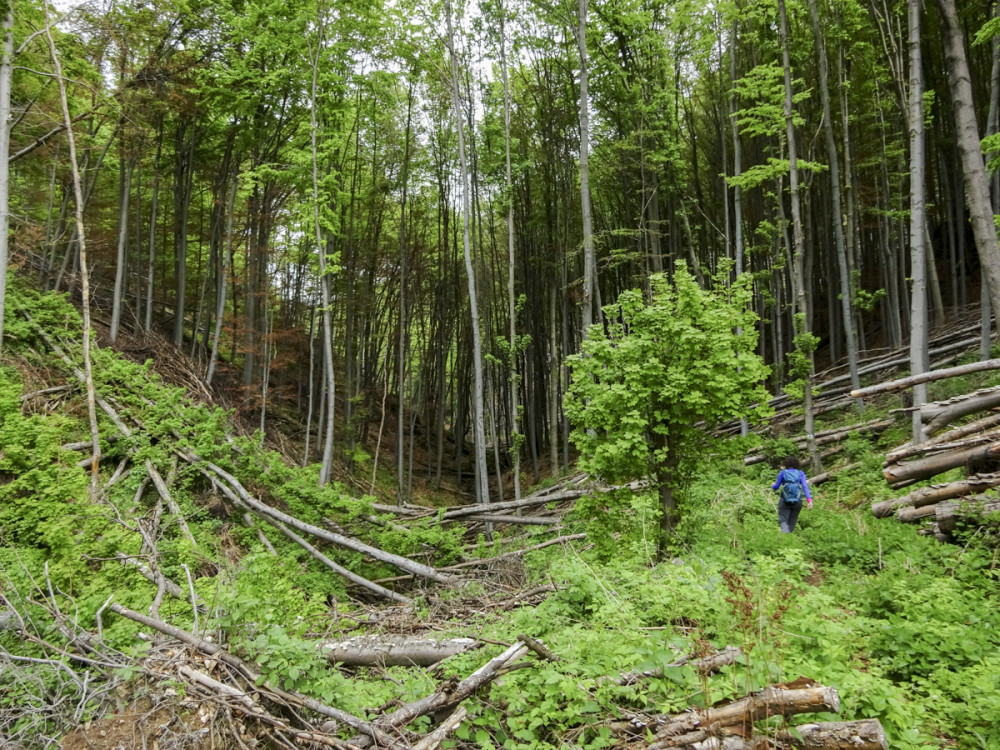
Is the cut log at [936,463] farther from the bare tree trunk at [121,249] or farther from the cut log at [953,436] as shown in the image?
the bare tree trunk at [121,249]

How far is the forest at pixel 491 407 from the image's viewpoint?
307cm

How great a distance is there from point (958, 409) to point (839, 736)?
5464mm

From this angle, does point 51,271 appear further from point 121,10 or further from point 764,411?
point 764,411

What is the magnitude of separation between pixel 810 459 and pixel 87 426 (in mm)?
12323

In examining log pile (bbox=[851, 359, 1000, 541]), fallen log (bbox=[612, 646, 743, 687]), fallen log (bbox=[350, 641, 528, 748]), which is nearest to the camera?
fallen log (bbox=[612, 646, 743, 687])

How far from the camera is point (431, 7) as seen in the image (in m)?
11.5

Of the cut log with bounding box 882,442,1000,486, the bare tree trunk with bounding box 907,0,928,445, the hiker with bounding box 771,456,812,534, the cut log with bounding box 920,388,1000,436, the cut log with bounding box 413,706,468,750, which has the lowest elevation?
the cut log with bounding box 413,706,468,750

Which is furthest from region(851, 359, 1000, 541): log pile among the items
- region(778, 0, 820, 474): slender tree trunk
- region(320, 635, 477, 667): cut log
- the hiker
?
region(320, 635, 477, 667): cut log

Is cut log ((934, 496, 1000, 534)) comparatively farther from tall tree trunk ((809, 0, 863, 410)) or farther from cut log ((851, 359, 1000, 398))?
tall tree trunk ((809, 0, 863, 410))

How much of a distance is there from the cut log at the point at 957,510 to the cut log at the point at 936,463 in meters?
0.58

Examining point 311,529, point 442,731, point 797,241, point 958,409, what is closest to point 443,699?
point 442,731

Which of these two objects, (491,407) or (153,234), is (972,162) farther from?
(153,234)

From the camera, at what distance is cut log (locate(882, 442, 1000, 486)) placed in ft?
17.9

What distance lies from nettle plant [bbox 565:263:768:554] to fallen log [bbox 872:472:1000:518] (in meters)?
1.89
